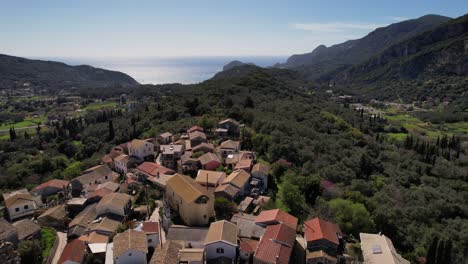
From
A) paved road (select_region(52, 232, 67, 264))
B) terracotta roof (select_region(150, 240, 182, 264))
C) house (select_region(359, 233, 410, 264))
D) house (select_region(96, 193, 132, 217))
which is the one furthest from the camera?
house (select_region(96, 193, 132, 217))

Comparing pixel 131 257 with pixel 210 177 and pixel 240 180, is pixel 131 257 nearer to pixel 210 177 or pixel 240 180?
pixel 210 177

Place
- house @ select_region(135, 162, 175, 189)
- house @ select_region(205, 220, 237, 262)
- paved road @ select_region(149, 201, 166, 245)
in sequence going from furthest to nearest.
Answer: house @ select_region(135, 162, 175, 189) → paved road @ select_region(149, 201, 166, 245) → house @ select_region(205, 220, 237, 262)

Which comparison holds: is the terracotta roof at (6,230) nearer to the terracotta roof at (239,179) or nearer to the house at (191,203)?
the house at (191,203)

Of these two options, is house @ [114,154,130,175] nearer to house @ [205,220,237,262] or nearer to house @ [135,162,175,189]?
house @ [135,162,175,189]

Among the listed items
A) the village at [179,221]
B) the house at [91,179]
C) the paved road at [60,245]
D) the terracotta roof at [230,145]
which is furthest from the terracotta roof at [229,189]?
the house at [91,179]

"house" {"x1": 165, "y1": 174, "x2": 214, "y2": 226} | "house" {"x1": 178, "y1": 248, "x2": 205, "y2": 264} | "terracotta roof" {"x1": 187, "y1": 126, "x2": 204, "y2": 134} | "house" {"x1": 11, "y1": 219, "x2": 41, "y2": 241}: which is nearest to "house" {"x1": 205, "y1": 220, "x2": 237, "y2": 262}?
"house" {"x1": 178, "y1": 248, "x2": 205, "y2": 264}

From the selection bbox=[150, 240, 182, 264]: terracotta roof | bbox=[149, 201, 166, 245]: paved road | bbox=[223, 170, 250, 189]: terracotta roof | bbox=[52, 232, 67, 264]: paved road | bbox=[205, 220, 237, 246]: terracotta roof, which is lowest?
bbox=[52, 232, 67, 264]: paved road
